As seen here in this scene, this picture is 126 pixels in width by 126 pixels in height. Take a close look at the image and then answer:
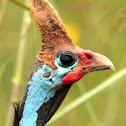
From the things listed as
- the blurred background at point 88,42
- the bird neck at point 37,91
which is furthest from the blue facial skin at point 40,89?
the blurred background at point 88,42

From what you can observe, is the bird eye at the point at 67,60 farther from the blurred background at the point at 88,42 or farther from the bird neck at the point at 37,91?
the blurred background at the point at 88,42

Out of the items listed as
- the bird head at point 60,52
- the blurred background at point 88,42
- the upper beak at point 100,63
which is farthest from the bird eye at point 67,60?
the blurred background at point 88,42

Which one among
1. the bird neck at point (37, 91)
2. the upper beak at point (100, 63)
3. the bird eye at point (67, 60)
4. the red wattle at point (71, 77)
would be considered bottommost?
the bird neck at point (37, 91)

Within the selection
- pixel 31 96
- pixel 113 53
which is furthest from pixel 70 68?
pixel 113 53

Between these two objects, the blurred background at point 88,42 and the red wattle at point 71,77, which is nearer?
the red wattle at point 71,77

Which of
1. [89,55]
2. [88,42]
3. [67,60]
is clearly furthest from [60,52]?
[88,42]

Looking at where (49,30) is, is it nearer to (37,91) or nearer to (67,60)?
(67,60)

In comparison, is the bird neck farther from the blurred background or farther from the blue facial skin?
the blurred background

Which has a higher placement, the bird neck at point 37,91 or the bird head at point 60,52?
the bird head at point 60,52
